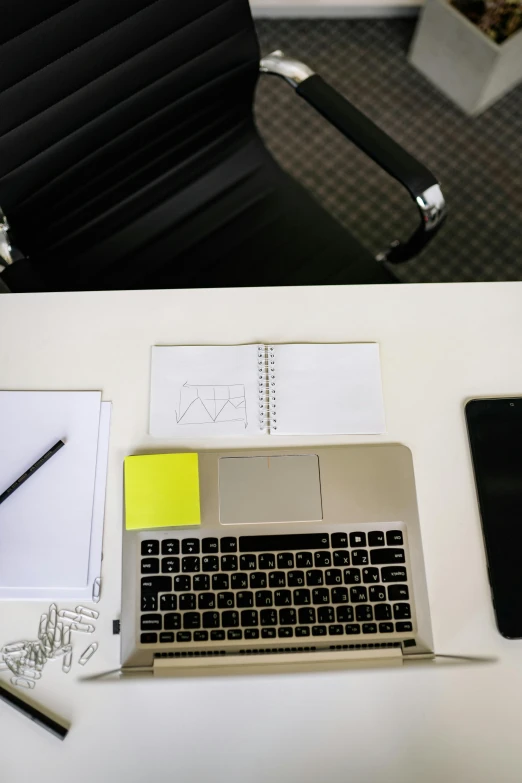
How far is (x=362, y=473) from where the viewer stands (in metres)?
0.77

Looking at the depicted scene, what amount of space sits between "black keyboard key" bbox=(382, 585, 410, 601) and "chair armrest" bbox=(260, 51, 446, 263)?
554mm

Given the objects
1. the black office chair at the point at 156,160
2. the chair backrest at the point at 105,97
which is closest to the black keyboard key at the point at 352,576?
the black office chair at the point at 156,160

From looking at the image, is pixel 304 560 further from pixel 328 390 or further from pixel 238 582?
A: pixel 328 390

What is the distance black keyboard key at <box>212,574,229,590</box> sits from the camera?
734 millimetres

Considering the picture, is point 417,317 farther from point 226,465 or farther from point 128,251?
point 128,251

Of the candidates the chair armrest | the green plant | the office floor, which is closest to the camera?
the chair armrest

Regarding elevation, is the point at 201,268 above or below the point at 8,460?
above

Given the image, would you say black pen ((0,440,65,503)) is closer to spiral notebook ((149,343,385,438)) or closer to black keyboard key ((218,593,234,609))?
spiral notebook ((149,343,385,438))

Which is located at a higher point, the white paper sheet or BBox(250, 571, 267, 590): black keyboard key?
the white paper sheet

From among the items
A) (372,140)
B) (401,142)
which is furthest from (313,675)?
(401,142)

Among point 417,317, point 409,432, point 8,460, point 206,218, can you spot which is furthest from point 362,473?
point 206,218

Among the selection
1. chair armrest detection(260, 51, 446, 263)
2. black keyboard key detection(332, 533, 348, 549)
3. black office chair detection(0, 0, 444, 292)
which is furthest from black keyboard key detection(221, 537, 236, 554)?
chair armrest detection(260, 51, 446, 263)

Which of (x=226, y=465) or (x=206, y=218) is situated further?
(x=206, y=218)

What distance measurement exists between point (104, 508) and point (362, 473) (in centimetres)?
33
